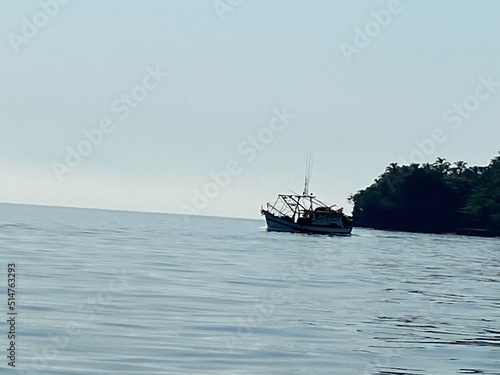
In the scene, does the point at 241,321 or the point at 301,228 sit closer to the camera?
the point at 241,321

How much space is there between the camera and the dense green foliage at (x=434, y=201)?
582ft

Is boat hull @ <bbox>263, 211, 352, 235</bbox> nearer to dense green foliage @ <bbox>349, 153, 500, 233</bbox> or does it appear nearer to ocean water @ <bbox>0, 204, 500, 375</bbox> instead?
dense green foliage @ <bbox>349, 153, 500, 233</bbox>

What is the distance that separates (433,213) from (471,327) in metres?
158

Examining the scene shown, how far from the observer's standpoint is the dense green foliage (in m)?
178

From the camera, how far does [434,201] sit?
184m

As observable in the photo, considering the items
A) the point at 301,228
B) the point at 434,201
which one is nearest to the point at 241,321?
the point at 301,228

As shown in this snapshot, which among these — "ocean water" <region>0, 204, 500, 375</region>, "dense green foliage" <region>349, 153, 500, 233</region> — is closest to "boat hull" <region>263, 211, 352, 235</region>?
"dense green foliage" <region>349, 153, 500, 233</region>

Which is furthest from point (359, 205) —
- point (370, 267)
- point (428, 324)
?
point (428, 324)

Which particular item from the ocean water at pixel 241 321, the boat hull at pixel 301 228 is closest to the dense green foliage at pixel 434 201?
the boat hull at pixel 301 228

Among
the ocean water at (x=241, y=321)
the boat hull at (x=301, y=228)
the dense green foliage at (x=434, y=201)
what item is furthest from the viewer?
the dense green foliage at (x=434, y=201)

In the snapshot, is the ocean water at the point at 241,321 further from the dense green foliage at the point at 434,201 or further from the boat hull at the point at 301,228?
the dense green foliage at the point at 434,201

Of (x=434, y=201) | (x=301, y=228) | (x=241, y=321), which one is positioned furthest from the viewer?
(x=434, y=201)

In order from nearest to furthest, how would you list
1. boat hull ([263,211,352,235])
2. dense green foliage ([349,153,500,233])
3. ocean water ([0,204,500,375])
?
ocean water ([0,204,500,375]) → boat hull ([263,211,352,235]) → dense green foliage ([349,153,500,233])

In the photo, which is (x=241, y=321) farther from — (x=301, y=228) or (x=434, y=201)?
(x=434, y=201)
